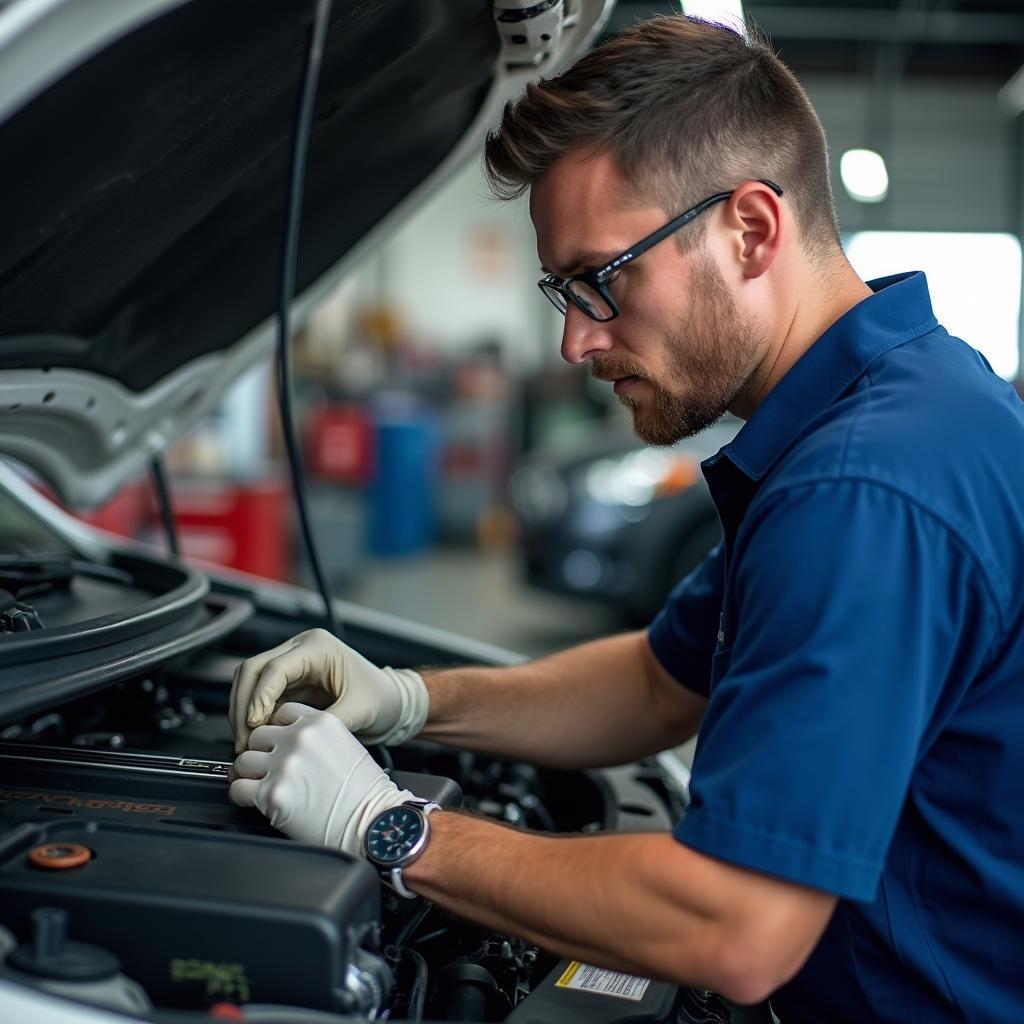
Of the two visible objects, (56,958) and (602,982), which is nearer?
(56,958)

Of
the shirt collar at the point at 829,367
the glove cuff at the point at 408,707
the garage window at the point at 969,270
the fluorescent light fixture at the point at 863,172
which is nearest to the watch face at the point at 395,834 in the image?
the glove cuff at the point at 408,707

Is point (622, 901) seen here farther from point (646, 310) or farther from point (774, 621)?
point (646, 310)

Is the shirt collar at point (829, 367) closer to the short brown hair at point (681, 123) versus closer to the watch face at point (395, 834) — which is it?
the short brown hair at point (681, 123)

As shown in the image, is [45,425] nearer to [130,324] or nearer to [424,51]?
[130,324]

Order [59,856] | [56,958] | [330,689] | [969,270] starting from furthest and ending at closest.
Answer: [969,270]
[330,689]
[59,856]
[56,958]

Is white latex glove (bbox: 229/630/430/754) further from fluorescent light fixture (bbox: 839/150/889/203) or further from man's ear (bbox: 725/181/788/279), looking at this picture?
fluorescent light fixture (bbox: 839/150/889/203)

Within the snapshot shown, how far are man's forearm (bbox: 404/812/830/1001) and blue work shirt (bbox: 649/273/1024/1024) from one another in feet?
0.09

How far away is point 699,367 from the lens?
1155 millimetres

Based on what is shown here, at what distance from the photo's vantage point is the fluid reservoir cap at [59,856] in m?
0.88

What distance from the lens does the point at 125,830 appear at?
966mm

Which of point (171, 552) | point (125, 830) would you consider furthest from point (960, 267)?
point (125, 830)

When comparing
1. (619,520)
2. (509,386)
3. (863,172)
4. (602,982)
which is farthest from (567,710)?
(863,172)

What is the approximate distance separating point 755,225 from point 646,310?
13 cm

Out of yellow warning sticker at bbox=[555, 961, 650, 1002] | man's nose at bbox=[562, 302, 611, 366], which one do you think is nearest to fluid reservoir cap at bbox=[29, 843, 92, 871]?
yellow warning sticker at bbox=[555, 961, 650, 1002]
